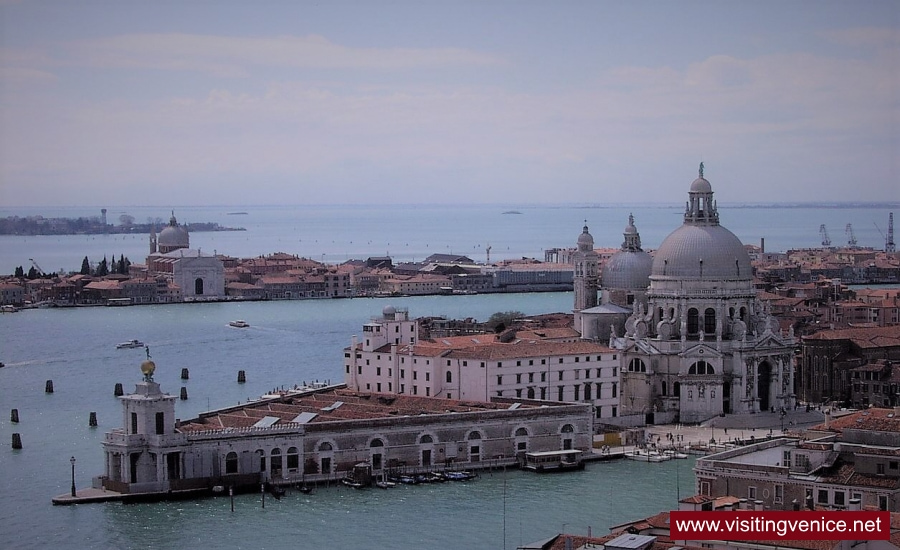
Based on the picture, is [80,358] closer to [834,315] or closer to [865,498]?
[834,315]

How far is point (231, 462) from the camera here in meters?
28.4

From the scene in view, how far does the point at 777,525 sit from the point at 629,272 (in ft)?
81.8

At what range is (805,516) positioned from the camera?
17141 mm

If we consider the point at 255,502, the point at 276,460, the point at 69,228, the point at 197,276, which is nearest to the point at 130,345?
the point at 276,460

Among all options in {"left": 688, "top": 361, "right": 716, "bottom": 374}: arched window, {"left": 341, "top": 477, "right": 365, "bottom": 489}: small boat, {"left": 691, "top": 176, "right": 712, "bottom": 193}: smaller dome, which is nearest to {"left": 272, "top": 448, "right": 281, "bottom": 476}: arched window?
{"left": 341, "top": 477, "right": 365, "bottom": 489}: small boat

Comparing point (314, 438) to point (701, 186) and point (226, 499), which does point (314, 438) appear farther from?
point (701, 186)

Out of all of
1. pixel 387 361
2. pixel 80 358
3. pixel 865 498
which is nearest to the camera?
pixel 865 498

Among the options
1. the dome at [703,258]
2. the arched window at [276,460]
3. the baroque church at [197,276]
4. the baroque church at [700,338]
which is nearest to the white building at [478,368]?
the baroque church at [700,338]

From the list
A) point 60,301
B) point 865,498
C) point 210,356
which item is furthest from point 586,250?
point 60,301

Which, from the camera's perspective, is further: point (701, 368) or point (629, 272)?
point (629, 272)

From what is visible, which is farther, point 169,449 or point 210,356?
point 210,356

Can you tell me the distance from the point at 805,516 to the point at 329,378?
2830 cm

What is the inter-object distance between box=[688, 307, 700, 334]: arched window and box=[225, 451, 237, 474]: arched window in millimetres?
13288

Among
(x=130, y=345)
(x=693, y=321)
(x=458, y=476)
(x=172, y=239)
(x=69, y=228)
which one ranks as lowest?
(x=458, y=476)
